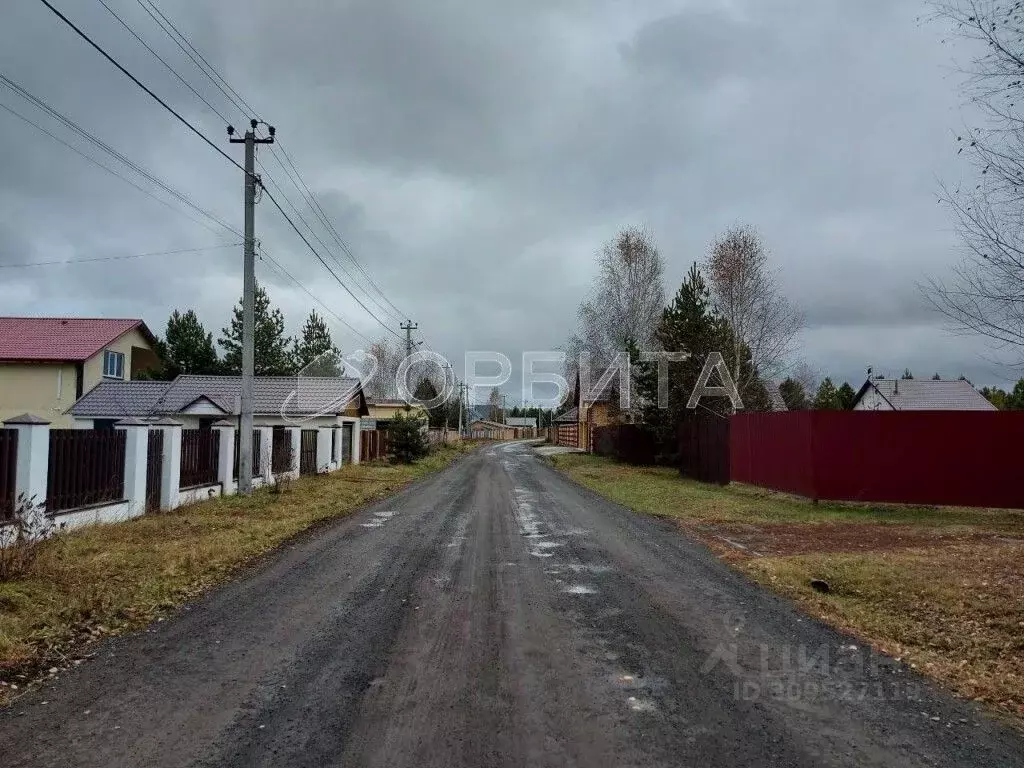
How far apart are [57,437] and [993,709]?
1056cm

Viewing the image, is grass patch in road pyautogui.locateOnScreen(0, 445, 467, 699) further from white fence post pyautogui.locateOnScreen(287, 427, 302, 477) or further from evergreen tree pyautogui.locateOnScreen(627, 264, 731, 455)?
evergreen tree pyautogui.locateOnScreen(627, 264, 731, 455)

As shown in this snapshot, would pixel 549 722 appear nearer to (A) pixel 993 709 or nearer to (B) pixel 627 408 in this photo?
(A) pixel 993 709

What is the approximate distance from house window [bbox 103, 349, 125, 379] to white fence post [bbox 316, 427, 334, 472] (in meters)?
14.7

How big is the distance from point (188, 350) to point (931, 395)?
44.6 m

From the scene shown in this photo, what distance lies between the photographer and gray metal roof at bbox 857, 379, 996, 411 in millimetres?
36844

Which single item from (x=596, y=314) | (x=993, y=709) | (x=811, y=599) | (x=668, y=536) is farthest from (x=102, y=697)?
(x=596, y=314)

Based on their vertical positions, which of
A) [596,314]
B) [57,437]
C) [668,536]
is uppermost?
[596,314]

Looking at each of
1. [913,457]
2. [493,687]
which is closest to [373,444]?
[913,457]

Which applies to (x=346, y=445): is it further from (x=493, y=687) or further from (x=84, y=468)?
(x=493, y=687)

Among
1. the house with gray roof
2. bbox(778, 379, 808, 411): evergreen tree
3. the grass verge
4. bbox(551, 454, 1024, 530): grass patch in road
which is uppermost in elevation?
bbox(778, 379, 808, 411): evergreen tree

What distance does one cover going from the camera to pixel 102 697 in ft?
13.8

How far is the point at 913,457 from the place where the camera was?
1477cm

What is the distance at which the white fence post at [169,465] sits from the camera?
12273mm

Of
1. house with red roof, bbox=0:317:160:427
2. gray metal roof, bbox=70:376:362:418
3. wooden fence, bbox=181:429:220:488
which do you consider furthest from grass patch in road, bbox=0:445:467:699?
house with red roof, bbox=0:317:160:427
